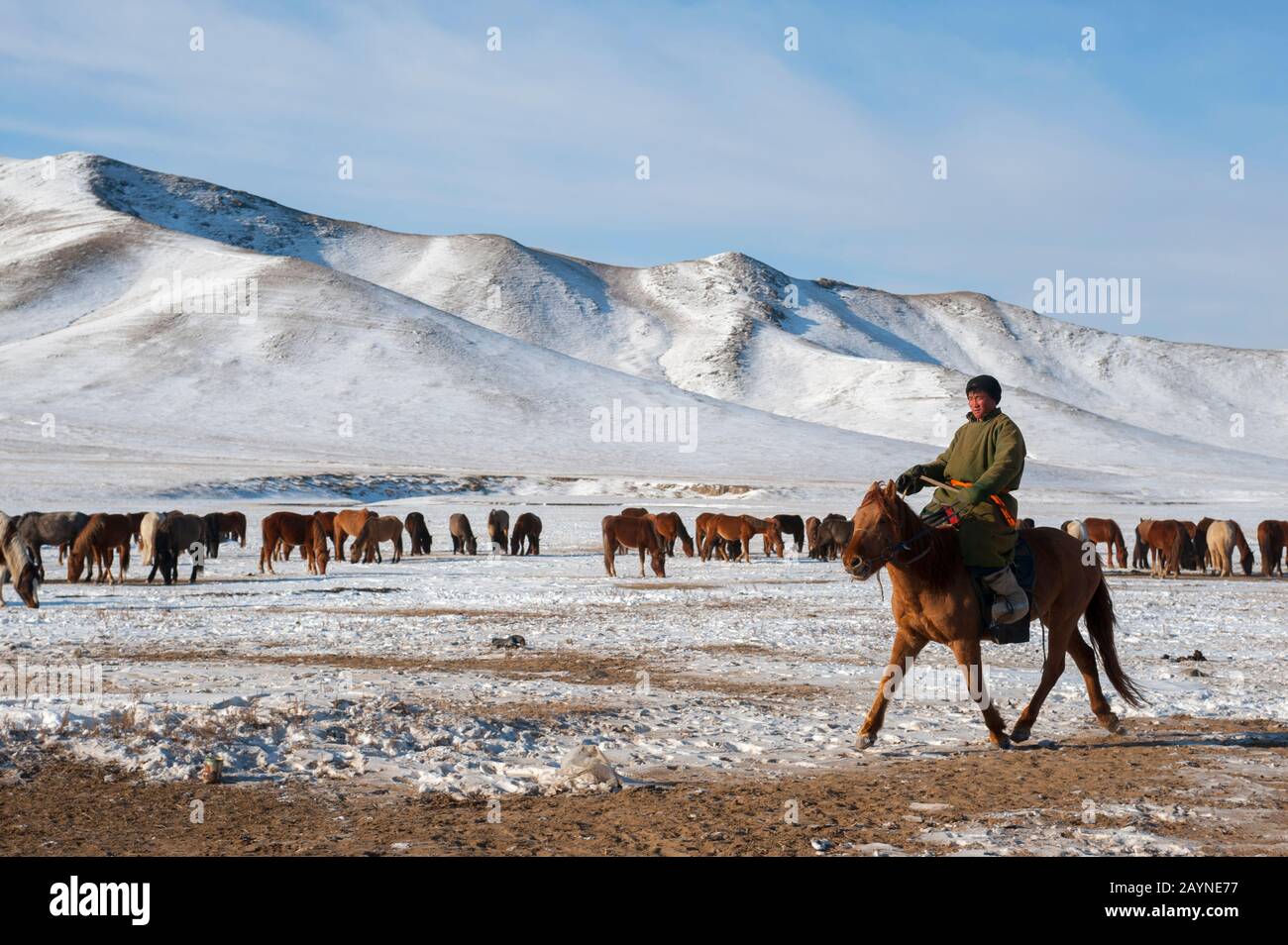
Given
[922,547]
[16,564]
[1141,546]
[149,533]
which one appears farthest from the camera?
[1141,546]

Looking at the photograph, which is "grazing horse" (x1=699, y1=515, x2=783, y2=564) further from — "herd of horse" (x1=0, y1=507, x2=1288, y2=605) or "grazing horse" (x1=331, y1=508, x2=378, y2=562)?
"grazing horse" (x1=331, y1=508, x2=378, y2=562)

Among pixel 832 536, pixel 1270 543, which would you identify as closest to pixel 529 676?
pixel 832 536

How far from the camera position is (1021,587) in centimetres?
894

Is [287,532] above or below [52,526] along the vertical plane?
below

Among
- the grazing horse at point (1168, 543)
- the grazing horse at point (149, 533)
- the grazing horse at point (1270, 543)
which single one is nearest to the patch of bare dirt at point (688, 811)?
the grazing horse at point (149, 533)

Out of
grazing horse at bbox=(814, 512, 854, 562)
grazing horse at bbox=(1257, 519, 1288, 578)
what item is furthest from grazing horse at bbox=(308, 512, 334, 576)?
grazing horse at bbox=(1257, 519, 1288, 578)

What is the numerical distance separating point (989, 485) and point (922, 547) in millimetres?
658

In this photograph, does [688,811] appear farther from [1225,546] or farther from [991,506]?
[1225,546]

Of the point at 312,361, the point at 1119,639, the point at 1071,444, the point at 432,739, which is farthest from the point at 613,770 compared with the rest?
the point at 1071,444

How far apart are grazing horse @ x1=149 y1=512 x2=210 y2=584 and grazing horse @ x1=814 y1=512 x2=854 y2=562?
55.9 feet

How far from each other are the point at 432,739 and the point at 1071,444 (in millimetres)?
142886

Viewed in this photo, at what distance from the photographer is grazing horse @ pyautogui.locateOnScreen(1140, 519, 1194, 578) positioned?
32094 mm

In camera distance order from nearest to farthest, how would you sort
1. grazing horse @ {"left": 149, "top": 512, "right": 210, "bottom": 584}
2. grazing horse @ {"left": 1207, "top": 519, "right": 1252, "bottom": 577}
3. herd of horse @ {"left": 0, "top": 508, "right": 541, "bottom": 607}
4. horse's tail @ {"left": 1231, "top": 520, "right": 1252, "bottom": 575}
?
1. herd of horse @ {"left": 0, "top": 508, "right": 541, "bottom": 607}
2. grazing horse @ {"left": 149, "top": 512, "right": 210, "bottom": 584}
3. grazing horse @ {"left": 1207, "top": 519, "right": 1252, "bottom": 577}
4. horse's tail @ {"left": 1231, "top": 520, "right": 1252, "bottom": 575}
